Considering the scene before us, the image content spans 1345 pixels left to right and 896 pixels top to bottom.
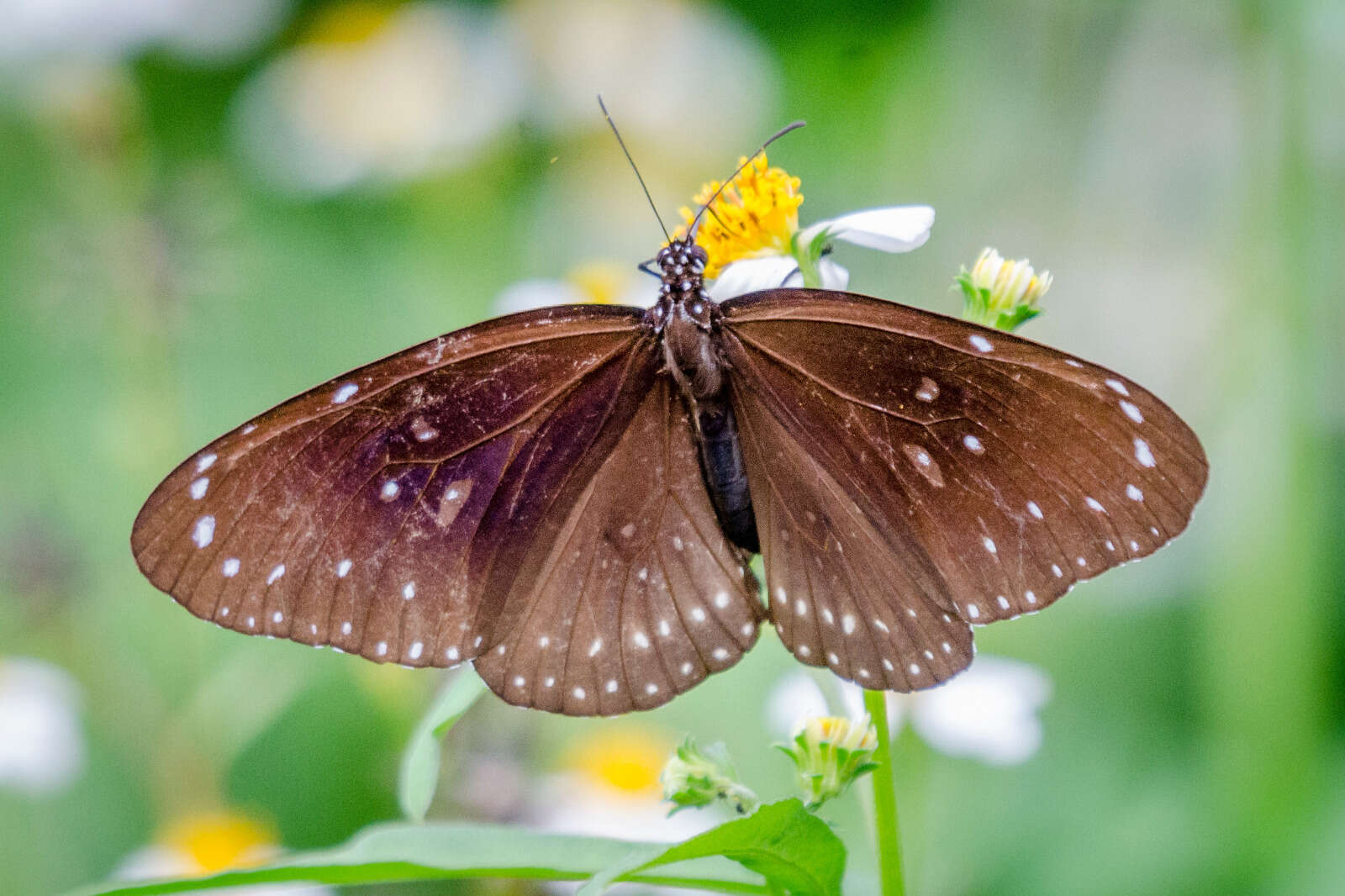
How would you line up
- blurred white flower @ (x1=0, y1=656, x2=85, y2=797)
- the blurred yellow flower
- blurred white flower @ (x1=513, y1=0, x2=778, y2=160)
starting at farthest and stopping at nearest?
the blurred yellow flower → blurred white flower @ (x1=513, y1=0, x2=778, y2=160) → blurred white flower @ (x1=0, y1=656, x2=85, y2=797)

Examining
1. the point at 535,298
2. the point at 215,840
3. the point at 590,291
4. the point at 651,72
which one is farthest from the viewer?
the point at 651,72

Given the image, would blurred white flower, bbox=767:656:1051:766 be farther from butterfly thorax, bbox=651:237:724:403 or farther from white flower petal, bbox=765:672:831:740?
butterfly thorax, bbox=651:237:724:403

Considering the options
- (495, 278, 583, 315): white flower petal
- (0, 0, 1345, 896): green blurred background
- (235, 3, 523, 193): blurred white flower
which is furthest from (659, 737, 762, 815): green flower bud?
(235, 3, 523, 193): blurred white flower

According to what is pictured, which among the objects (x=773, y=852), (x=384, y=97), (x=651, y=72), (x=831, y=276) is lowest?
(x=773, y=852)

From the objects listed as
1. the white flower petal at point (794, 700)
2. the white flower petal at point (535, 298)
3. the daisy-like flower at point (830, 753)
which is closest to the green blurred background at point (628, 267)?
the white flower petal at point (535, 298)

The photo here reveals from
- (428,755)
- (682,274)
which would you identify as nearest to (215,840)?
(428,755)

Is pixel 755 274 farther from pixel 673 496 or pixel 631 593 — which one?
pixel 631 593

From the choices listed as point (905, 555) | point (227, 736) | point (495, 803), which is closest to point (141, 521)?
point (905, 555)
